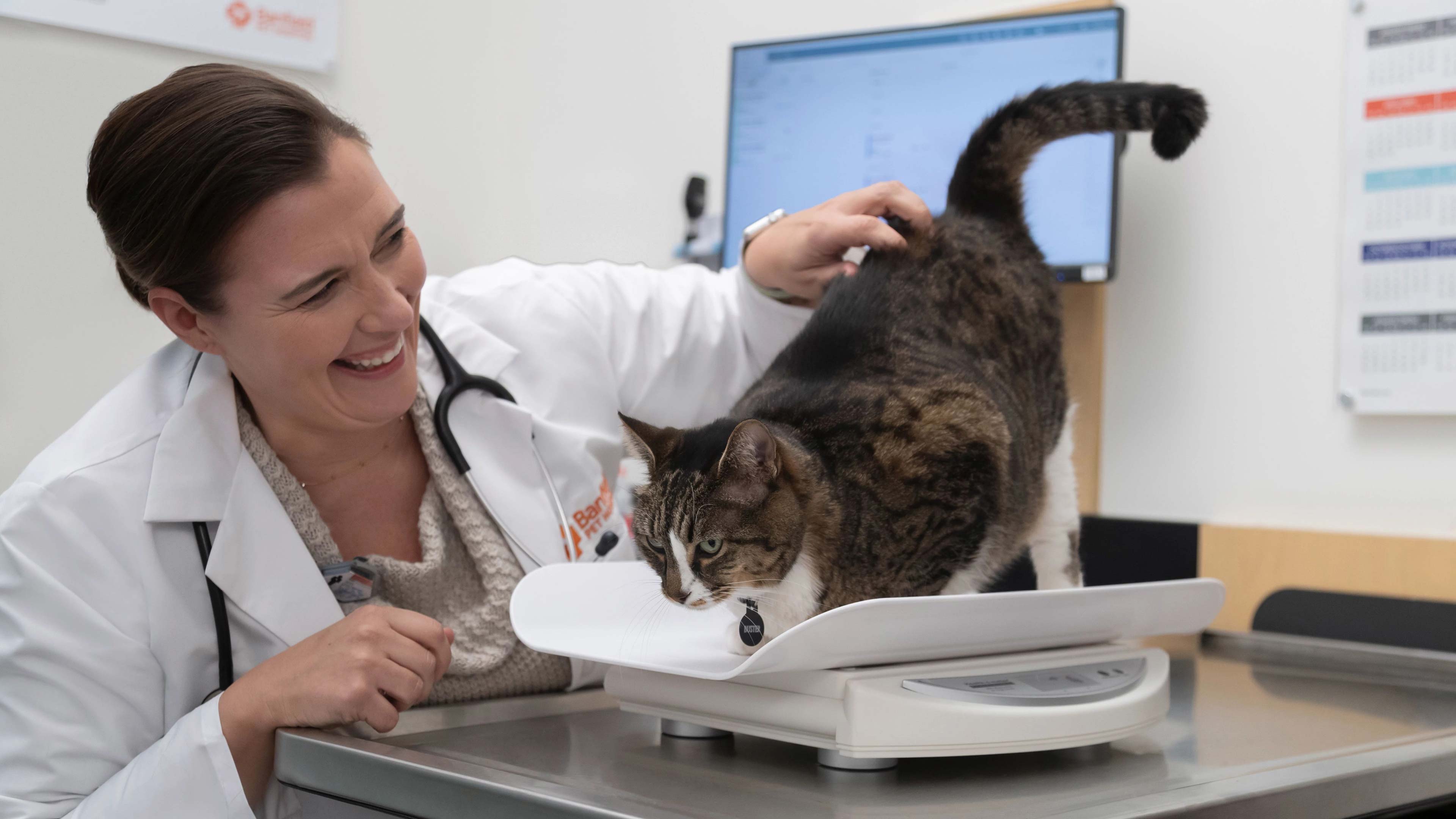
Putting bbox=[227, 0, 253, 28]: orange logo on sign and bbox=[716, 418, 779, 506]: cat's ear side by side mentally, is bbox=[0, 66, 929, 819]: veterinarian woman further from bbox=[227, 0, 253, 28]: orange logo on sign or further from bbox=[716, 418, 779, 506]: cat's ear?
bbox=[227, 0, 253, 28]: orange logo on sign

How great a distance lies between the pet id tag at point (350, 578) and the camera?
3.49 feet

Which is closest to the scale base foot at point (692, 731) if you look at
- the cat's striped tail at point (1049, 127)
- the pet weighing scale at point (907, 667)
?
the pet weighing scale at point (907, 667)

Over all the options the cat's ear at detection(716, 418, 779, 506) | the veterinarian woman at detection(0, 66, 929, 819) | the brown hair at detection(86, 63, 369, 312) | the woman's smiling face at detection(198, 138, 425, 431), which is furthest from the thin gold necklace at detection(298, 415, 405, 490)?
the cat's ear at detection(716, 418, 779, 506)

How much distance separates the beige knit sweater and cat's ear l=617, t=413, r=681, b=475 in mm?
302

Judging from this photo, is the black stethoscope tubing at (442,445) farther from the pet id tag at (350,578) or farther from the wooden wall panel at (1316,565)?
the wooden wall panel at (1316,565)

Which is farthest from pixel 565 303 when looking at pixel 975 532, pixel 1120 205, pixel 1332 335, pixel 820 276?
pixel 1332 335

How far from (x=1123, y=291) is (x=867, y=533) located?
122cm

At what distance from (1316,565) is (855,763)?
1.18m

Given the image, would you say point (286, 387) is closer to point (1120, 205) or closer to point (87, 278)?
point (87, 278)

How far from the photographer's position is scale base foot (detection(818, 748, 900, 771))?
743 millimetres

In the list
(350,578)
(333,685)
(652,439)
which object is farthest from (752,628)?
(350,578)

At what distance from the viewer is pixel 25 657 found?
889 millimetres

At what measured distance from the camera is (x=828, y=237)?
1.08 meters

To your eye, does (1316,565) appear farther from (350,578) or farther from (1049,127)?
(350,578)
